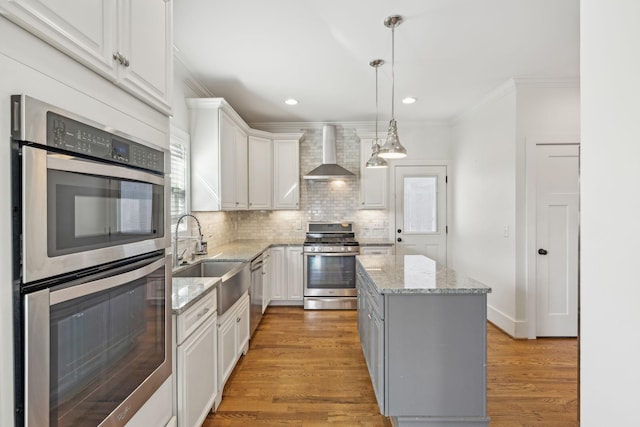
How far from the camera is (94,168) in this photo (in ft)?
2.93

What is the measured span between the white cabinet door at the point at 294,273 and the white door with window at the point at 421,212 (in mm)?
1613

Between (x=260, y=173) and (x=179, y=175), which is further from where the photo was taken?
(x=260, y=173)

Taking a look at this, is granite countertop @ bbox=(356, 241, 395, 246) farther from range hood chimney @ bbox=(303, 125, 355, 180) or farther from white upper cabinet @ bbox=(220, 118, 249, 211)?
white upper cabinet @ bbox=(220, 118, 249, 211)

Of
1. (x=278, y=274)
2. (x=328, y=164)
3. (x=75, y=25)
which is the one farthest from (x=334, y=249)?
(x=75, y=25)

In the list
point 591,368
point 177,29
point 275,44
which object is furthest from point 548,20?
point 177,29

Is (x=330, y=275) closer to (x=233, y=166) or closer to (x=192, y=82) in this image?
(x=233, y=166)

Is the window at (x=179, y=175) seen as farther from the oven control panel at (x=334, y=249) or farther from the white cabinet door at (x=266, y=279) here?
the oven control panel at (x=334, y=249)

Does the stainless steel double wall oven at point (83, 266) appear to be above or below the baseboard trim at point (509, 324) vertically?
above

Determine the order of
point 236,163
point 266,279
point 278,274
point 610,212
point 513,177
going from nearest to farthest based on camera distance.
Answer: point 610,212
point 513,177
point 236,163
point 266,279
point 278,274

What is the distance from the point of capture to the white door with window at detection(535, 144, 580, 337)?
3.27m

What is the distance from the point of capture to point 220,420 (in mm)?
2066

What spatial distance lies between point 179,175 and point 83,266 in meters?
2.37

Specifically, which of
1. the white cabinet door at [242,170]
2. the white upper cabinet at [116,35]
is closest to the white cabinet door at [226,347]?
the white upper cabinet at [116,35]

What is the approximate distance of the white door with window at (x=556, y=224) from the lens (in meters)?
3.27
